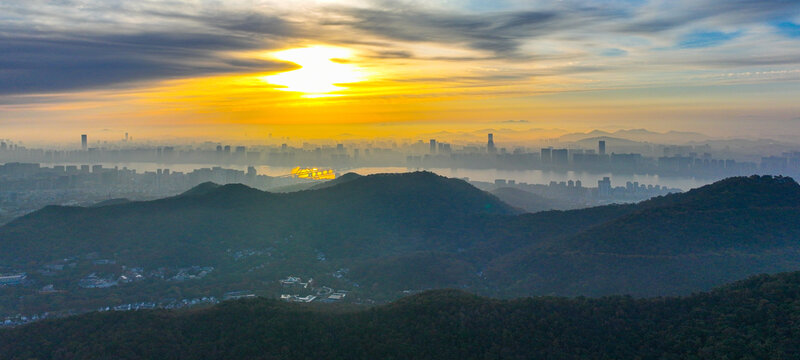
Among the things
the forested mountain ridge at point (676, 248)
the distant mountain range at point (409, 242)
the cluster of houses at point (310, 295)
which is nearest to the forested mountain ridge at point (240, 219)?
the distant mountain range at point (409, 242)

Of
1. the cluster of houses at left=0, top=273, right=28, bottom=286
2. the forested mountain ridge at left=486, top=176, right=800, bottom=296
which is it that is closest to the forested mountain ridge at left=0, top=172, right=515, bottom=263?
the cluster of houses at left=0, top=273, right=28, bottom=286

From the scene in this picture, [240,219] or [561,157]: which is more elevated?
[561,157]

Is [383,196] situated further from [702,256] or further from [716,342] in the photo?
[716,342]

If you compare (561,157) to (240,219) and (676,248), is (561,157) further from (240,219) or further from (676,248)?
(676,248)

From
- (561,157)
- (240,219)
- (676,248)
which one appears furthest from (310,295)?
(561,157)

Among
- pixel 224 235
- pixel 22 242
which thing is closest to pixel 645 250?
pixel 224 235

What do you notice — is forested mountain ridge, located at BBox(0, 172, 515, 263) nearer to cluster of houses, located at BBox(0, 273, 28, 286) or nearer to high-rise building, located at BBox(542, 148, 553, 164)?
cluster of houses, located at BBox(0, 273, 28, 286)
